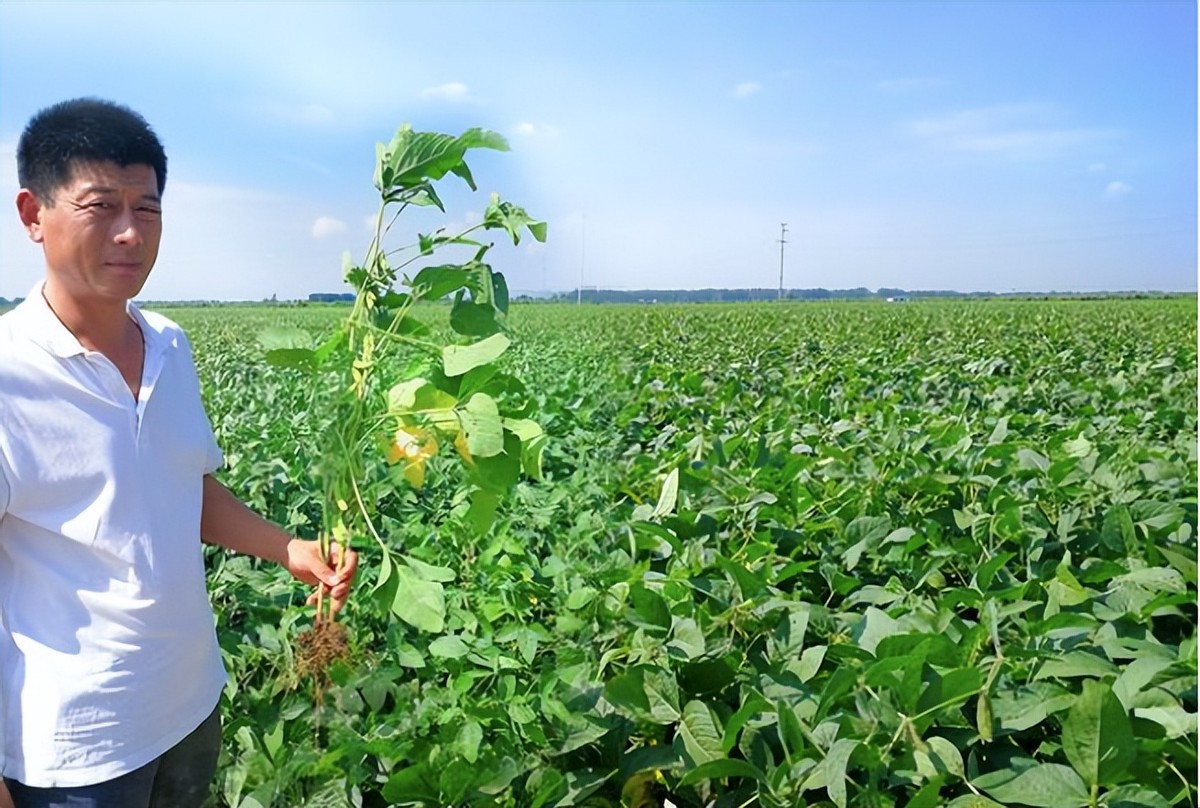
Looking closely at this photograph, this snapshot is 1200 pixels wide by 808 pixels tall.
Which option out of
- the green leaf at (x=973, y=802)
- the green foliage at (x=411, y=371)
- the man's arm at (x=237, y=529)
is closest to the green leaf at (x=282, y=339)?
the green foliage at (x=411, y=371)

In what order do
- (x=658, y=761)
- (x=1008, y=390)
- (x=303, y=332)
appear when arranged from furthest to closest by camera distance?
1. (x=1008, y=390)
2. (x=658, y=761)
3. (x=303, y=332)

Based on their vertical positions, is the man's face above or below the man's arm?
above

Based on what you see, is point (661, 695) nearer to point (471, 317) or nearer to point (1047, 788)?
point (1047, 788)

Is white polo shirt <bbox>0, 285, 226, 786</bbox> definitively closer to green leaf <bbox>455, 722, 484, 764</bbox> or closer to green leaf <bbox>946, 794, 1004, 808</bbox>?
green leaf <bbox>455, 722, 484, 764</bbox>

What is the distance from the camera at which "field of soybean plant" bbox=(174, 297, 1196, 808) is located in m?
1.01

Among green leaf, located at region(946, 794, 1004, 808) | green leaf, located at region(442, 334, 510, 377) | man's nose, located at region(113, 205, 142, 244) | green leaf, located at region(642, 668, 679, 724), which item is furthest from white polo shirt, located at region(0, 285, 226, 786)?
green leaf, located at region(946, 794, 1004, 808)

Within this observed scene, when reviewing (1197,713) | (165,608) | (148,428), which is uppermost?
(148,428)

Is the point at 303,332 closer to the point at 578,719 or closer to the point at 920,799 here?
the point at 578,719

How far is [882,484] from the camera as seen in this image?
1982 millimetres

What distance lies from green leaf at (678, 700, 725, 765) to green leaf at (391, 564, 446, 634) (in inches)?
15.8

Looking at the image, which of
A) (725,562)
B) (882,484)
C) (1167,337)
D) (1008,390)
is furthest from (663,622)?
(1167,337)

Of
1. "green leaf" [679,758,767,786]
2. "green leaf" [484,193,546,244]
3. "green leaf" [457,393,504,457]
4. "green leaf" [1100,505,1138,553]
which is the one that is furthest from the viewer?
"green leaf" [1100,505,1138,553]

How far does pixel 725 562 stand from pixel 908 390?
3405 millimetres

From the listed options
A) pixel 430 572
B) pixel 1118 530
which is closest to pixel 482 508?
pixel 430 572
